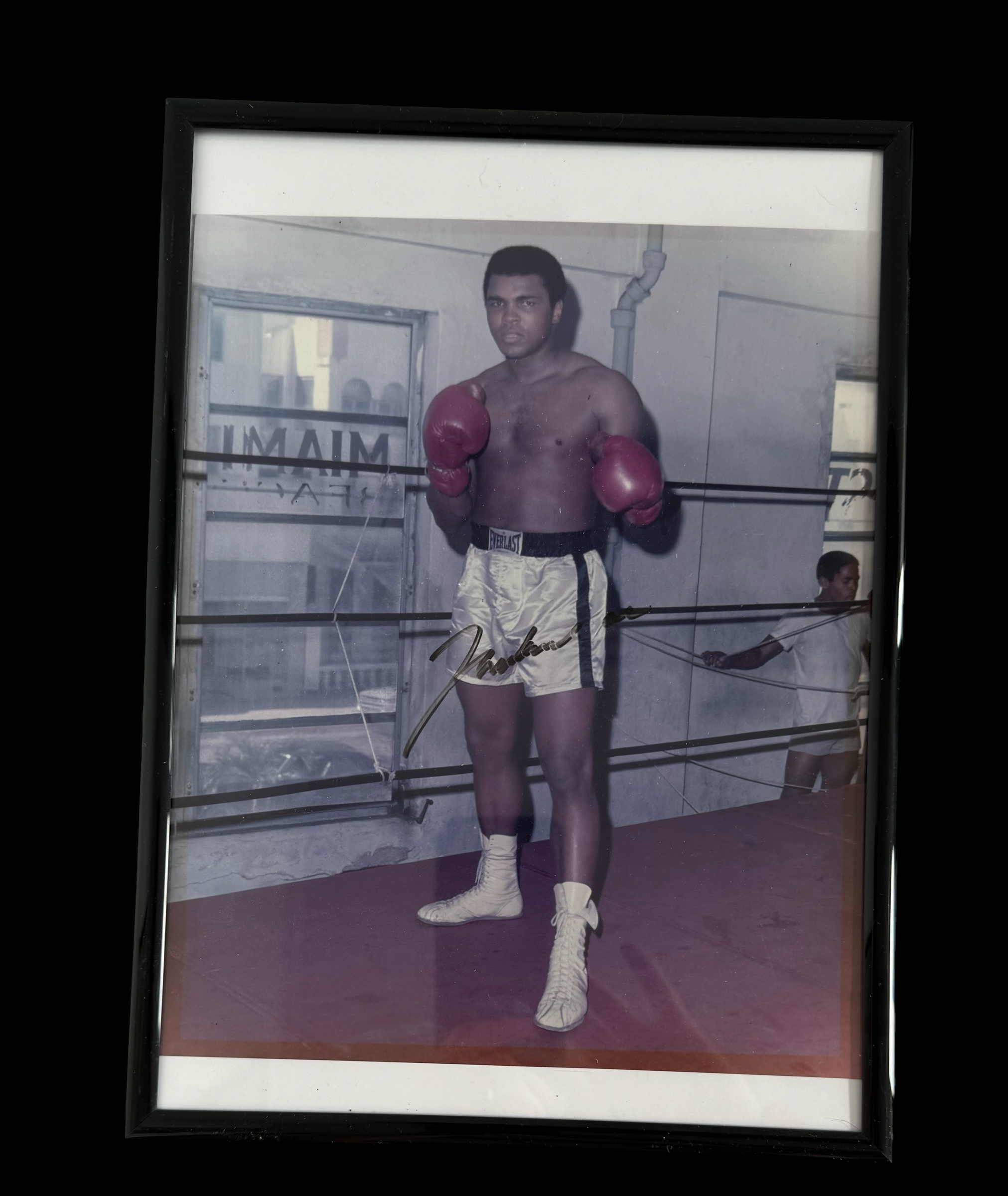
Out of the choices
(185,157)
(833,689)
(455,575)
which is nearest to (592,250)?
(455,575)

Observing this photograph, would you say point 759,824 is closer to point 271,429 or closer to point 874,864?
point 874,864

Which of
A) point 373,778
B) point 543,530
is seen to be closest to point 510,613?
point 543,530

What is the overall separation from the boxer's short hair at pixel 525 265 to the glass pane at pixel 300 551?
0.18 metres

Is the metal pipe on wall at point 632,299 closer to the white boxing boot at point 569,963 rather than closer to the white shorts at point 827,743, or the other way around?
the white shorts at point 827,743

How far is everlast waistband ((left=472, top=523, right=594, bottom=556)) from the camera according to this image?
1.27 metres

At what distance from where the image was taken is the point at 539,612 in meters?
1.27

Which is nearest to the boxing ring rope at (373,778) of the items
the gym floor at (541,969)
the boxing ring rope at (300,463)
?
the gym floor at (541,969)

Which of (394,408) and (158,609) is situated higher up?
(394,408)

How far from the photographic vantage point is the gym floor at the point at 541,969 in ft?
4.13

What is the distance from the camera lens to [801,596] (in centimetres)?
130

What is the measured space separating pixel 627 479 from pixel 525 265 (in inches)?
15.5

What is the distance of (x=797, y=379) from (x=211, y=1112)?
157 centimetres

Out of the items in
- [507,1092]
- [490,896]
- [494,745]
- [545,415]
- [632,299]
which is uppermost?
[632,299]

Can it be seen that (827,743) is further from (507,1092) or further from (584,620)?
(507,1092)
